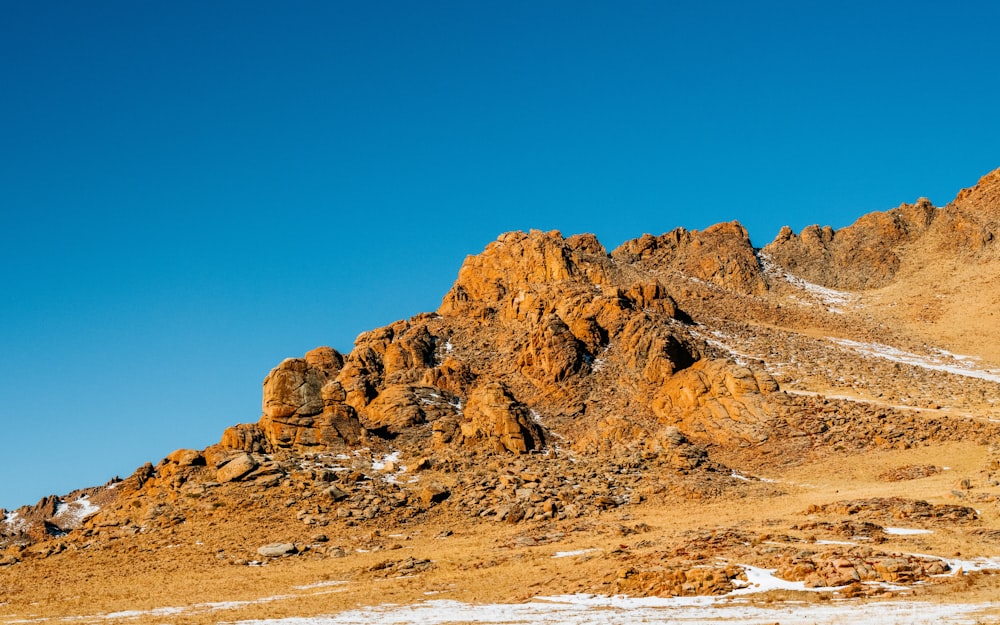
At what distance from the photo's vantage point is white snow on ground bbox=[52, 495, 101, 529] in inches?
2244

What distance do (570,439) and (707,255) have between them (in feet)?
231

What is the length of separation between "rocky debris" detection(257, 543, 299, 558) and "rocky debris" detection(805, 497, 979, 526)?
83.6ft

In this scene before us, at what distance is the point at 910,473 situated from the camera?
46625 millimetres

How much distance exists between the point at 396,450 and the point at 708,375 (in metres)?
24.2

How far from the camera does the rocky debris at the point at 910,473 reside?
46.1 m

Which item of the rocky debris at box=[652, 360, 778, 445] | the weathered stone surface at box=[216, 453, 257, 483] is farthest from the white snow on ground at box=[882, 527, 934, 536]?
the weathered stone surface at box=[216, 453, 257, 483]

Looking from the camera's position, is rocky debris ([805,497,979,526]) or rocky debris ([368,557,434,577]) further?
rocky debris ([805,497,979,526])

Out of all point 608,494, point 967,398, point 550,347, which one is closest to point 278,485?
point 608,494

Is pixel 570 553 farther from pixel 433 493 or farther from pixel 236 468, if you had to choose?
pixel 236 468

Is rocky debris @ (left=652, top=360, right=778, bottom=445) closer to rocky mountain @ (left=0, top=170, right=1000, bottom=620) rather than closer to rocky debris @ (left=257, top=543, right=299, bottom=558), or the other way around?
rocky mountain @ (left=0, top=170, right=1000, bottom=620)

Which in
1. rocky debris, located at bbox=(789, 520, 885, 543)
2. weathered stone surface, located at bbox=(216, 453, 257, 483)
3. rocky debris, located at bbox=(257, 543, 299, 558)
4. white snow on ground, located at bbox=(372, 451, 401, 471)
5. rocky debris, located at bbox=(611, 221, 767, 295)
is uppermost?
rocky debris, located at bbox=(611, 221, 767, 295)

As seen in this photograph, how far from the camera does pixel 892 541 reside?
3127 cm

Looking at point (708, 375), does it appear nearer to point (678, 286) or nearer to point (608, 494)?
point (608, 494)

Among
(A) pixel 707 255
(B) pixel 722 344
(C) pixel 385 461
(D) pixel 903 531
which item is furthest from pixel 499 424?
(A) pixel 707 255
